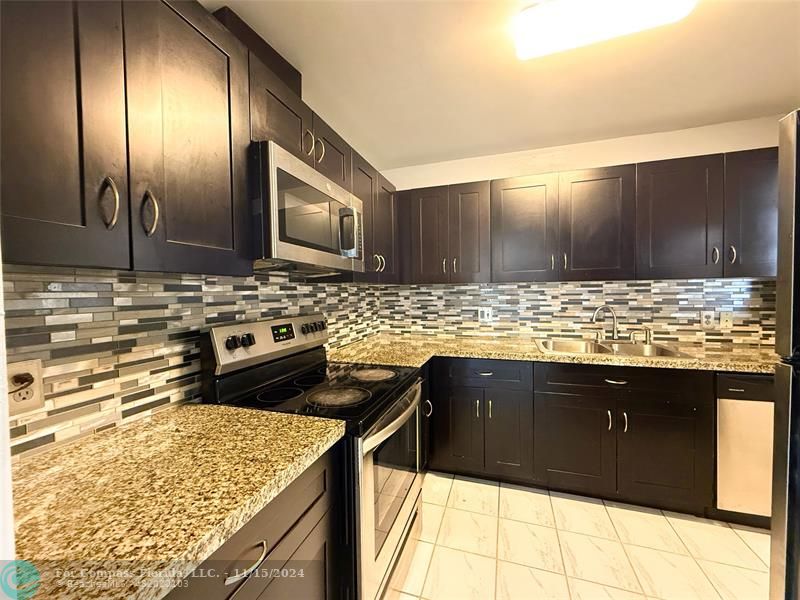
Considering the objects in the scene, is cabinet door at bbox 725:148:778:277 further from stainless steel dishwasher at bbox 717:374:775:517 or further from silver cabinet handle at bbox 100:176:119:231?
silver cabinet handle at bbox 100:176:119:231

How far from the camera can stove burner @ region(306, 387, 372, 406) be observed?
1208mm

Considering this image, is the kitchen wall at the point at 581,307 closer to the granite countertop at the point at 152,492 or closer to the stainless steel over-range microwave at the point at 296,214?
the stainless steel over-range microwave at the point at 296,214

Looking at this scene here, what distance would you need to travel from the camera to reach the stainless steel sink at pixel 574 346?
7.67 feet

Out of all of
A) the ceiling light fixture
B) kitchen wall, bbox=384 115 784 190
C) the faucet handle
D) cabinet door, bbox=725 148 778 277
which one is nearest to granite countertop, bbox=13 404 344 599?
the ceiling light fixture

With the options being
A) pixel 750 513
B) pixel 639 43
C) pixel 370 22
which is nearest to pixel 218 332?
pixel 370 22

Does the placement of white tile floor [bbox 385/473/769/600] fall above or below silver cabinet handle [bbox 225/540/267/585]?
below

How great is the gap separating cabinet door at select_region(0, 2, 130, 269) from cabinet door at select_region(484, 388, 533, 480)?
6.68ft

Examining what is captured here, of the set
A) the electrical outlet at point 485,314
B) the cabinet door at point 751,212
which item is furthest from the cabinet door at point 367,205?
the cabinet door at point 751,212

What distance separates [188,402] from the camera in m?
1.20

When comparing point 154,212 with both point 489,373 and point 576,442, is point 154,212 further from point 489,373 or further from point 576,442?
point 576,442

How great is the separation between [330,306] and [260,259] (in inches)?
43.3

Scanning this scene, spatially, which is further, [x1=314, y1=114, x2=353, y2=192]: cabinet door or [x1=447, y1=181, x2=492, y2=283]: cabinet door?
[x1=447, y1=181, x2=492, y2=283]: cabinet door

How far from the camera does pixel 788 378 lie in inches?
28.9

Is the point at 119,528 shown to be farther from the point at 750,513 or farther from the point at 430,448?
the point at 750,513
